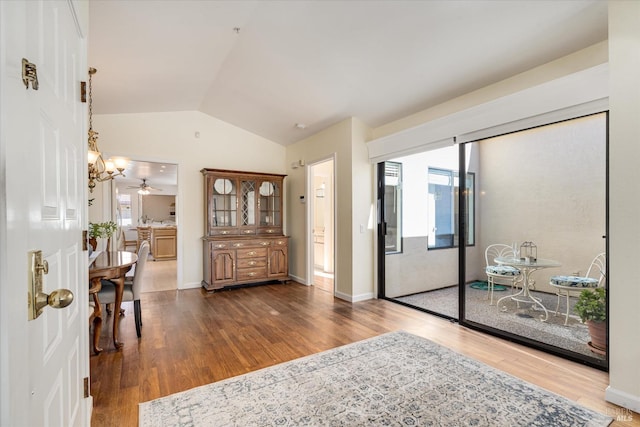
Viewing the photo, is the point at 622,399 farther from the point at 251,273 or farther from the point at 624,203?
the point at 251,273

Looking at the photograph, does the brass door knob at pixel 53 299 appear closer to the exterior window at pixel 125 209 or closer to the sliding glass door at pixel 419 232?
the sliding glass door at pixel 419 232

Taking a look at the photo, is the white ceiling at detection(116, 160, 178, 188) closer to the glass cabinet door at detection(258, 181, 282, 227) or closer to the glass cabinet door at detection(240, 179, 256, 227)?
the glass cabinet door at detection(240, 179, 256, 227)

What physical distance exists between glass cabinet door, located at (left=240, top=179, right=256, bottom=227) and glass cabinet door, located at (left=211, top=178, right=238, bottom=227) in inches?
4.6

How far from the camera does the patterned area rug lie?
1.81 meters

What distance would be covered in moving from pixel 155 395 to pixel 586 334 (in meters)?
3.56

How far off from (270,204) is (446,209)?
2993 millimetres

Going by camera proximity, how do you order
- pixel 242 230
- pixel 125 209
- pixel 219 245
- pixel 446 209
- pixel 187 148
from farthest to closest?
pixel 125 209, pixel 242 230, pixel 187 148, pixel 219 245, pixel 446 209

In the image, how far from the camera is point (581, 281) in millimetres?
2822

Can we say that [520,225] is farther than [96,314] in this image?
Yes

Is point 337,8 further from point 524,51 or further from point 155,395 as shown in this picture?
point 155,395

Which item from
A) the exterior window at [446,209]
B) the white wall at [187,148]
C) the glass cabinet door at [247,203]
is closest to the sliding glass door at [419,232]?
the exterior window at [446,209]

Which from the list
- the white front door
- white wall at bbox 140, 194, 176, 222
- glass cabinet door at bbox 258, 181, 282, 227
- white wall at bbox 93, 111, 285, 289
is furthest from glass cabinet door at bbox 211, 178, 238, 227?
white wall at bbox 140, 194, 176, 222

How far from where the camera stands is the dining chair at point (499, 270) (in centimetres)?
332

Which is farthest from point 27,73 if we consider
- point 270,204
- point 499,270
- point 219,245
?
point 270,204
